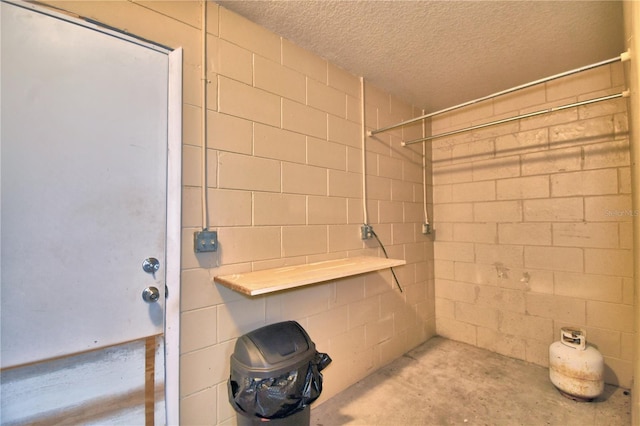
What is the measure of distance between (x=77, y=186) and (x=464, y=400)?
2.67 m

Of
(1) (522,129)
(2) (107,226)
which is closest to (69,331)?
(2) (107,226)

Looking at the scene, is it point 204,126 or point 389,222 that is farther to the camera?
point 389,222

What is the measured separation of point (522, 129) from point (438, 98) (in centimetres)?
82

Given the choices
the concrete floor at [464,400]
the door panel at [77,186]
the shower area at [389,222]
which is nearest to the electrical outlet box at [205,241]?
the shower area at [389,222]

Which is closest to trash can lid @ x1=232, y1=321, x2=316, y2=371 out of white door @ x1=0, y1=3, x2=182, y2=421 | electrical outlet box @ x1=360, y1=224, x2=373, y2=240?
white door @ x1=0, y1=3, x2=182, y2=421

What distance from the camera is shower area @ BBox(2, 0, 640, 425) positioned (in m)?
1.50

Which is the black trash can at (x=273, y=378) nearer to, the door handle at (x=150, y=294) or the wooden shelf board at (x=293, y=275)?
the wooden shelf board at (x=293, y=275)

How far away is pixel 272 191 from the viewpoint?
179cm

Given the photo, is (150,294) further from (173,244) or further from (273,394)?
(273,394)

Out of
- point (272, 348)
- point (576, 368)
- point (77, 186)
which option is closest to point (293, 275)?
point (272, 348)

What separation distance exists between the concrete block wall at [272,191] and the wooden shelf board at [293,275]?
0.29 feet

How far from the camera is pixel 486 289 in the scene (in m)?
2.83

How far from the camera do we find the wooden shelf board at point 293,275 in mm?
1344

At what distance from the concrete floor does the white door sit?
1.43 m
